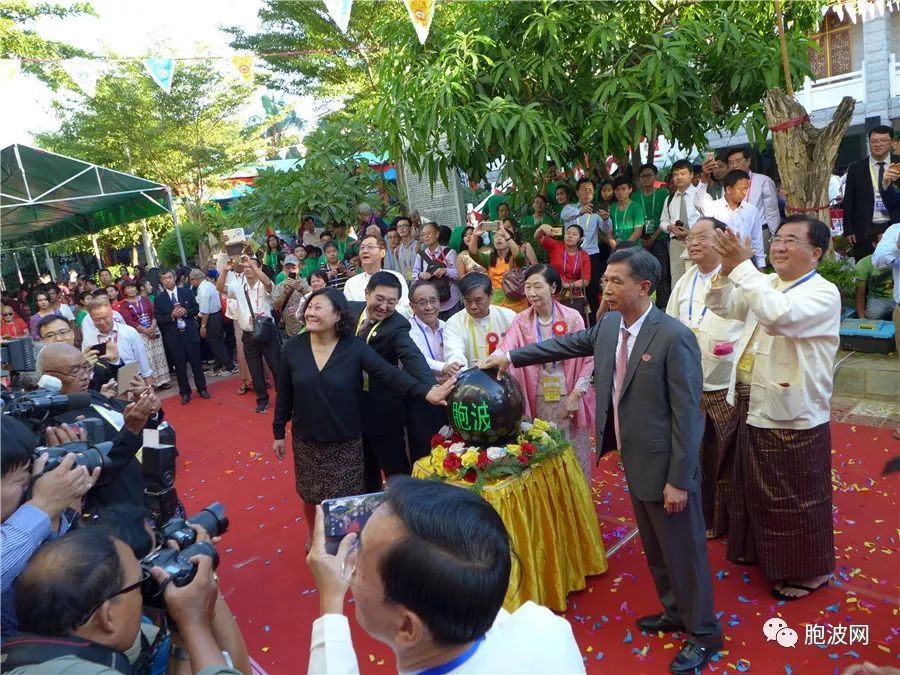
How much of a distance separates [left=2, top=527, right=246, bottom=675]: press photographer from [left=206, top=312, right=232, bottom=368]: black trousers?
7990 millimetres

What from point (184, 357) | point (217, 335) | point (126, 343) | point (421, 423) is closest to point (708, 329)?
point (421, 423)

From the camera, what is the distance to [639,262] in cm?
272

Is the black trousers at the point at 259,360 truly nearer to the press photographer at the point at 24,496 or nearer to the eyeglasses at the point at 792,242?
the press photographer at the point at 24,496

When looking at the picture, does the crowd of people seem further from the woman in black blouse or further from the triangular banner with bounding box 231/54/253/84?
the triangular banner with bounding box 231/54/253/84

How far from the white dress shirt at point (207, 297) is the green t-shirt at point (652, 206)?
578 cm

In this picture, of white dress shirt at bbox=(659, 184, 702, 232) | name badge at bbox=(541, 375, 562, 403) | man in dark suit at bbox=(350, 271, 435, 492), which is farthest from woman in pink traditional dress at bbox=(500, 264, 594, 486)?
white dress shirt at bbox=(659, 184, 702, 232)

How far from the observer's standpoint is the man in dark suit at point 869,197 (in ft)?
20.0

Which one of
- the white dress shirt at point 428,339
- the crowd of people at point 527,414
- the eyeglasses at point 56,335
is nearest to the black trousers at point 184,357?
the crowd of people at point 527,414

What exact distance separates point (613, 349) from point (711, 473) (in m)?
1.39

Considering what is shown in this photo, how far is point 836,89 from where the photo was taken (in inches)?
622

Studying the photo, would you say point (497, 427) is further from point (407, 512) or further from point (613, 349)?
point (407, 512)

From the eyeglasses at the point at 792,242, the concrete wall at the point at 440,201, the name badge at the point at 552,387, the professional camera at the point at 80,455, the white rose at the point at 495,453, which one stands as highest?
the concrete wall at the point at 440,201

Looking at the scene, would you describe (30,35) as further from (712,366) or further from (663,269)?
(712,366)

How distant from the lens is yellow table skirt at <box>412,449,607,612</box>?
312cm
